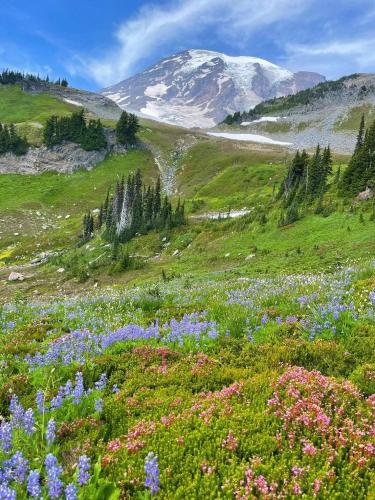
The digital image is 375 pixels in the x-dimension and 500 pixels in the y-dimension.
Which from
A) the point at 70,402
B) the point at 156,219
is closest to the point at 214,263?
the point at 156,219

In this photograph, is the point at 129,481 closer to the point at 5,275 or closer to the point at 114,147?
the point at 5,275

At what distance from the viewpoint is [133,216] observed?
223 ft

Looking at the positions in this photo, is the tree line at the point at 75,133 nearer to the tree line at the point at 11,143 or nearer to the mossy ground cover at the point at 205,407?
the tree line at the point at 11,143

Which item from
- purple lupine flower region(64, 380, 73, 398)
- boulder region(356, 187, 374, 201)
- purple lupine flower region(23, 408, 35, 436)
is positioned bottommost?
purple lupine flower region(64, 380, 73, 398)

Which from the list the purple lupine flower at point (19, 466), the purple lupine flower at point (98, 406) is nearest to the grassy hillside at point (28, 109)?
the purple lupine flower at point (98, 406)

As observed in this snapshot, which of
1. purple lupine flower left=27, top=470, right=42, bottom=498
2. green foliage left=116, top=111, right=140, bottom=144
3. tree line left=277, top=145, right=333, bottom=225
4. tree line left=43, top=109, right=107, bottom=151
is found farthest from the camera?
green foliage left=116, top=111, right=140, bottom=144

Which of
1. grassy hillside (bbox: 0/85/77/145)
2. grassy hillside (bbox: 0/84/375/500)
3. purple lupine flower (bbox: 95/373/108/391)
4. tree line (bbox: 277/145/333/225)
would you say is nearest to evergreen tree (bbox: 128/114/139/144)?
grassy hillside (bbox: 0/85/77/145)

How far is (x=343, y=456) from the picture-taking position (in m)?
4.69

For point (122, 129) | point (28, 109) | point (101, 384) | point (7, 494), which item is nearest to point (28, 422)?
point (7, 494)

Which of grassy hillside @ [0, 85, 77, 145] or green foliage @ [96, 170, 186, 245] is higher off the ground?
grassy hillside @ [0, 85, 77, 145]

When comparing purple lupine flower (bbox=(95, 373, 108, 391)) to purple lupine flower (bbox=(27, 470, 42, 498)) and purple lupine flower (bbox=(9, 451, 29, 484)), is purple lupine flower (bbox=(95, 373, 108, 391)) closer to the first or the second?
purple lupine flower (bbox=(9, 451, 29, 484))

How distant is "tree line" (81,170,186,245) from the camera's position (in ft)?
206

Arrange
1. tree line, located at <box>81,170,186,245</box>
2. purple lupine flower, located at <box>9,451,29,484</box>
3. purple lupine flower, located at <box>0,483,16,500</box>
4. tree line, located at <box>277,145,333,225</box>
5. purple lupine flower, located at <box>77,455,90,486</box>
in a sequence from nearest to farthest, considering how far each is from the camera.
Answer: purple lupine flower, located at <box>0,483,16,500</box>
purple lupine flower, located at <box>77,455,90,486</box>
purple lupine flower, located at <box>9,451,29,484</box>
tree line, located at <box>277,145,333,225</box>
tree line, located at <box>81,170,186,245</box>

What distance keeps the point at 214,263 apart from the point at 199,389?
32630 millimetres
